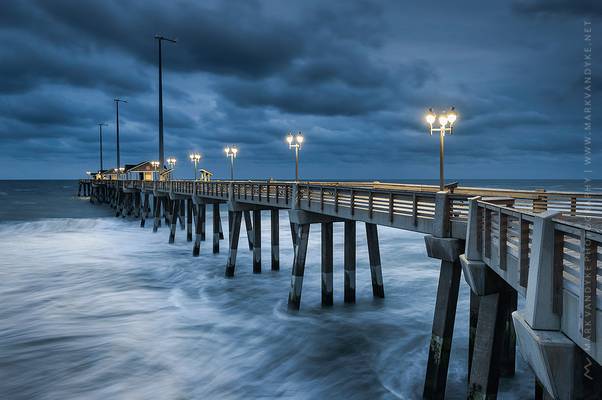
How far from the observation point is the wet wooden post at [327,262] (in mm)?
17562

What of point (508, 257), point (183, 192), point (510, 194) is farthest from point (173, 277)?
point (508, 257)

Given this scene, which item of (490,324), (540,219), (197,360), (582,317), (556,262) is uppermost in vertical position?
(540,219)

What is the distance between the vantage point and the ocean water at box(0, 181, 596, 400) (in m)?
12.0

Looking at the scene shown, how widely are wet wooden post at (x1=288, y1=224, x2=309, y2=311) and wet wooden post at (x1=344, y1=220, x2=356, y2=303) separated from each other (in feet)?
5.54

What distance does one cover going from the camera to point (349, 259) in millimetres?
17969

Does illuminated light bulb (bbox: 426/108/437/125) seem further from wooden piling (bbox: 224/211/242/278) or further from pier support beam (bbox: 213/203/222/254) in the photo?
pier support beam (bbox: 213/203/222/254)

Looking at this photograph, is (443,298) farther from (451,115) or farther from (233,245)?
(233,245)

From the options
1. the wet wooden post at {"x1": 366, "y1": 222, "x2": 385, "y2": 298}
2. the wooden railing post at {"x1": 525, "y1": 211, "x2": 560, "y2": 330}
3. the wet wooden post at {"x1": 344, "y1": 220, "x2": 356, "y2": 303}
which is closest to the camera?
the wooden railing post at {"x1": 525, "y1": 211, "x2": 560, "y2": 330}

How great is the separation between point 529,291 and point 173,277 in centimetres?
2186

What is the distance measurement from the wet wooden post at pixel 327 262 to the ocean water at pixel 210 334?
0.55 m

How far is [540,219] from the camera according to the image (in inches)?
210

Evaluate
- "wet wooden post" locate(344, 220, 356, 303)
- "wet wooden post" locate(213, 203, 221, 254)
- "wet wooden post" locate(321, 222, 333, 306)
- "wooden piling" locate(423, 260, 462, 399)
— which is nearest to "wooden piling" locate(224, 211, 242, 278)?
"wet wooden post" locate(213, 203, 221, 254)

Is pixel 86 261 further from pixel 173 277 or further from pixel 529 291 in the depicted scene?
pixel 529 291

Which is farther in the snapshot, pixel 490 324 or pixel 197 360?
pixel 197 360
